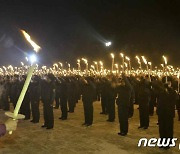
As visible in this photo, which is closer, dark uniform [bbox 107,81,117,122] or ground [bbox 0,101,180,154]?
ground [bbox 0,101,180,154]

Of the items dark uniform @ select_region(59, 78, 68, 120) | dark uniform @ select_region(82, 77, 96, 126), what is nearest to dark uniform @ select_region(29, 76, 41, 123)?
dark uniform @ select_region(59, 78, 68, 120)

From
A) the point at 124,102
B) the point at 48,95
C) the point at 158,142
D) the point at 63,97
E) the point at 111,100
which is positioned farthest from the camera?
the point at 63,97

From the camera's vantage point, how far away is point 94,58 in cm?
5822

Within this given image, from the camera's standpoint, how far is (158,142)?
31.7ft

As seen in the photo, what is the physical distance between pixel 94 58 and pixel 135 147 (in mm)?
49225

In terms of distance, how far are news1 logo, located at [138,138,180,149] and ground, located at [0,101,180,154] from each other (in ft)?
0.64

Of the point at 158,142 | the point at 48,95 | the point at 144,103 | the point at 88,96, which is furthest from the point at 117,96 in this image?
the point at 48,95

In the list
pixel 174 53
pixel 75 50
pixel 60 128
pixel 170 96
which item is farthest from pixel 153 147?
pixel 75 50

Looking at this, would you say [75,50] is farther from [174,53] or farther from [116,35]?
[174,53]

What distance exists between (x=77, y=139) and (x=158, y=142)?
Result: 2.53 meters

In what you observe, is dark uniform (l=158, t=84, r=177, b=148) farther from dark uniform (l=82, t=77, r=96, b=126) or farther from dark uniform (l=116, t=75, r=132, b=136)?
dark uniform (l=82, t=77, r=96, b=126)

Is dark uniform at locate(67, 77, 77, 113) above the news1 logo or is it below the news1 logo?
above

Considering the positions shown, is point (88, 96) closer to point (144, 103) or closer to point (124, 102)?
point (144, 103)

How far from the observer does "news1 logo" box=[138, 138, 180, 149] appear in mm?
9312
